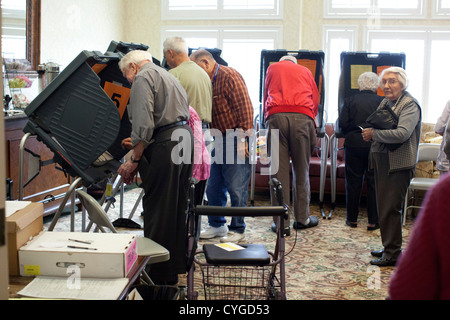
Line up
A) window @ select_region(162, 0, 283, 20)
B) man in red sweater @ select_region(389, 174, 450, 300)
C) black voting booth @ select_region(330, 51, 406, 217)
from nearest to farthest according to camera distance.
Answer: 1. man in red sweater @ select_region(389, 174, 450, 300)
2. black voting booth @ select_region(330, 51, 406, 217)
3. window @ select_region(162, 0, 283, 20)

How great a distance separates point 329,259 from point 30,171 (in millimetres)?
2393

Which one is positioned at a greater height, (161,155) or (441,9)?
(441,9)

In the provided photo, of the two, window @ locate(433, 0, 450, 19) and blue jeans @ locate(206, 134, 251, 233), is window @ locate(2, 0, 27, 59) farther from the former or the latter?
window @ locate(433, 0, 450, 19)

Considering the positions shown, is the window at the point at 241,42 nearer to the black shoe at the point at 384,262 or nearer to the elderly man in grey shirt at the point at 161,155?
the black shoe at the point at 384,262

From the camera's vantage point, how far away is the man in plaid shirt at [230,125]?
4438 mm

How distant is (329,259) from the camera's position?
4.21 meters

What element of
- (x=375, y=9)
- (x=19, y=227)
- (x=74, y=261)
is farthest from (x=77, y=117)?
(x=375, y=9)

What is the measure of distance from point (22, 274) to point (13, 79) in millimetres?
3601

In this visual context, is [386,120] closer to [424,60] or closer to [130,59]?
[130,59]

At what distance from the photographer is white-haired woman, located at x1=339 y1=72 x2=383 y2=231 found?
504cm

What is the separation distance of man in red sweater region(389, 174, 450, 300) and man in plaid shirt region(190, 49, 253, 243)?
11.2 ft

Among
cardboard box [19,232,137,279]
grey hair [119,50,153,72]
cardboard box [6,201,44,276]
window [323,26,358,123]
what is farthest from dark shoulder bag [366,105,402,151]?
window [323,26,358,123]

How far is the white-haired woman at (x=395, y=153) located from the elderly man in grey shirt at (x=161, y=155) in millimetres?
1415
